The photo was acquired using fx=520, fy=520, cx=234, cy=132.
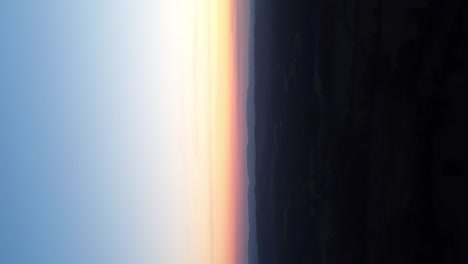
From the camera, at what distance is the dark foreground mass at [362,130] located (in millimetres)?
408

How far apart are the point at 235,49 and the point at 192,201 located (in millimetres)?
162

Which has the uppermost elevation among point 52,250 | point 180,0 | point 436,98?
point 180,0

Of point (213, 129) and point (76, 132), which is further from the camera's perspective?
point (213, 129)

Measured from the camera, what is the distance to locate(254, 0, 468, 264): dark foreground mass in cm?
41

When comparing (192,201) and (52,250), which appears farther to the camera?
(192,201)

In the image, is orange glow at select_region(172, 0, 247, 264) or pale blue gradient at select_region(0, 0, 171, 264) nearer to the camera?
pale blue gradient at select_region(0, 0, 171, 264)

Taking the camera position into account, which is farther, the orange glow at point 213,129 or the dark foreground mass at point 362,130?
the orange glow at point 213,129

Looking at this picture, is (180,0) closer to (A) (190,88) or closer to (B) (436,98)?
(A) (190,88)

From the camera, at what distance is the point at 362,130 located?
0.44 metres

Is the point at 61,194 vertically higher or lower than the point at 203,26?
lower

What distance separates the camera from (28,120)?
342 millimetres

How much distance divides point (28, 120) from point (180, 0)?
21 centimetres

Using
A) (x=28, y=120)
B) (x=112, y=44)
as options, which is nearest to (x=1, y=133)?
(x=28, y=120)

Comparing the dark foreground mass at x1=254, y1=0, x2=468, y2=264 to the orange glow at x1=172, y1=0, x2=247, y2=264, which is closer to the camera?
the dark foreground mass at x1=254, y1=0, x2=468, y2=264
